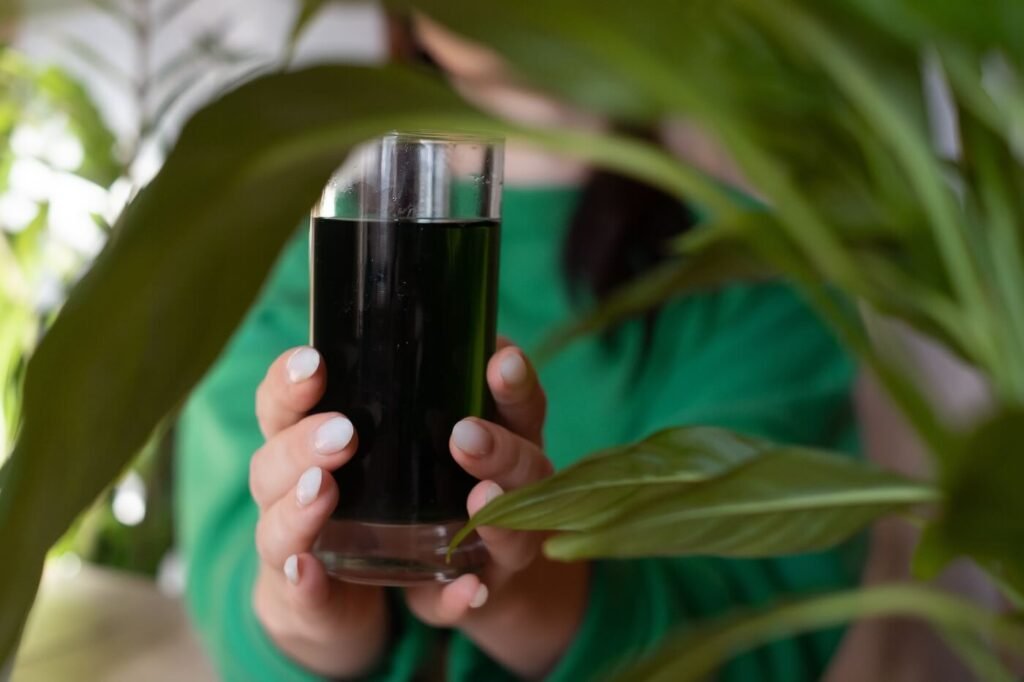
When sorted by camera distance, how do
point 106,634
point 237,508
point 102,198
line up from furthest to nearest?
point 102,198 < point 106,634 < point 237,508

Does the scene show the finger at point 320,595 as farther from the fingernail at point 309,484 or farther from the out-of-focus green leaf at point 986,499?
the out-of-focus green leaf at point 986,499

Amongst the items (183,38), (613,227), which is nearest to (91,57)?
(183,38)

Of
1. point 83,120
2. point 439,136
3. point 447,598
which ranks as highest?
point 83,120

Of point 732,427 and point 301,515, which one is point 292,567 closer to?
point 301,515

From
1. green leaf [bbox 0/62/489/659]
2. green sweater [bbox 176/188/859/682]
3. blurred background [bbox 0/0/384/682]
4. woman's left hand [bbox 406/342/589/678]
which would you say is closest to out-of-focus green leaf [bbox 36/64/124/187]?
blurred background [bbox 0/0/384/682]

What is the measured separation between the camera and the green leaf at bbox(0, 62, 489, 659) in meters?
0.14

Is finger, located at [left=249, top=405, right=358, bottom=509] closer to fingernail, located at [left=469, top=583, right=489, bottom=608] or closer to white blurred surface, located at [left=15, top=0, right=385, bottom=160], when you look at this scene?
fingernail, located at [left=469, top=583, right=489, bottom=608]

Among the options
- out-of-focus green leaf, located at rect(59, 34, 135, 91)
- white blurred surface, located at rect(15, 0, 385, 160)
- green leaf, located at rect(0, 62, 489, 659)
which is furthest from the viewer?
white blurred surface, located at rect(15, 0, 385, 160)

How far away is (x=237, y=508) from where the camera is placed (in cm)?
46

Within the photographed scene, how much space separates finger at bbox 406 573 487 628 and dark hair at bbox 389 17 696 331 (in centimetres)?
48

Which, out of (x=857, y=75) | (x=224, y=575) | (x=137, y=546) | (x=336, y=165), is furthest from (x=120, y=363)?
(x=137, y=546)

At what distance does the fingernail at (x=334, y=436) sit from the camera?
0.73 ft

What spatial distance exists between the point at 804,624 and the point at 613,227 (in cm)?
56

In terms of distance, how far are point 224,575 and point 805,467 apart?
300 millimetres
